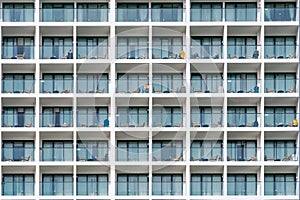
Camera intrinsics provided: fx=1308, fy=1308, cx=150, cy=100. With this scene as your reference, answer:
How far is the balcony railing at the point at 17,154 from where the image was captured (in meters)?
73.4

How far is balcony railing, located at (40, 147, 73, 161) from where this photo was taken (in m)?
73.3

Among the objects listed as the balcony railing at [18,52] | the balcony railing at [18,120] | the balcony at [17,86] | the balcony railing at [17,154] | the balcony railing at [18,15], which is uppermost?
the balcony railing at [18,15]

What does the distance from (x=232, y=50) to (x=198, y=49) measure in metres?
1.96

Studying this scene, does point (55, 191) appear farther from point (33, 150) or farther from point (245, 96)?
point (245, 96)

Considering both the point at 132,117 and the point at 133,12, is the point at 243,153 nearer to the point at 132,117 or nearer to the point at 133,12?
the point at 132,117

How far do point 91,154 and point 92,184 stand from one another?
1.72 metres

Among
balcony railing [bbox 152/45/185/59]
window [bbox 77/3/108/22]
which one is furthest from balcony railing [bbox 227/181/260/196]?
window [bbox 77/3/108/22]

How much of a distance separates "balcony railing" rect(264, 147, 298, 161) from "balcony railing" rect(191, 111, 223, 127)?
318 cm

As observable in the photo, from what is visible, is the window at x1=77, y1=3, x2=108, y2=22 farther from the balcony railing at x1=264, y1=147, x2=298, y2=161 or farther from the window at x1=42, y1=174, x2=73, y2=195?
the balcony railing at x1=264, y1=147, x2=298, y2=161

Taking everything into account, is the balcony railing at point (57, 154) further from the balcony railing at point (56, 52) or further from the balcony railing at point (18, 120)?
the balcony railing at point (56, 52)

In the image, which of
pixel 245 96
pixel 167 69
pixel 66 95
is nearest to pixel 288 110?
pixel 245 96

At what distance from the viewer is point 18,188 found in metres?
73.2

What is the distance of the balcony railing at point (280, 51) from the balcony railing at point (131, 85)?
7.09m

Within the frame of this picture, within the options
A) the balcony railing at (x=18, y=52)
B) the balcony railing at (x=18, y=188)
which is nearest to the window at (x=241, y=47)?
the balcony railing at (x=18, y=52)
